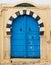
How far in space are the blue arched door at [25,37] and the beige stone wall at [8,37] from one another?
0.18m

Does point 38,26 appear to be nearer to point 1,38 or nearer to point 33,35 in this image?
point 33,35

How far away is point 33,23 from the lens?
1503 cm

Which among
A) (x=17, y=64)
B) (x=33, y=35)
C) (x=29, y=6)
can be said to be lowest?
(x=17, y=64)

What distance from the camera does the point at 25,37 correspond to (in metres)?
15.0

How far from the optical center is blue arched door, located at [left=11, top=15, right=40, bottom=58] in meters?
15.0

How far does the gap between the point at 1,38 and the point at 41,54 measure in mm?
1409

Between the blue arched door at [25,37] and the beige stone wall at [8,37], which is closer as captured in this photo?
the beige stone wall at [8,37]

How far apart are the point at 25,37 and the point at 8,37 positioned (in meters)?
0.56

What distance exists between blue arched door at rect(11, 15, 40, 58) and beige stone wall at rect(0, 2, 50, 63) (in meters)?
0.18

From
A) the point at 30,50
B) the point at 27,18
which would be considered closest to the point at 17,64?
the point at 30,50

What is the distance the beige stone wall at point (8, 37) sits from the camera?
1491 cm

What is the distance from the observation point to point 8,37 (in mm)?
14922

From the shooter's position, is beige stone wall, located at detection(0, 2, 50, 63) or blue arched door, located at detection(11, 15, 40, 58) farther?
blue arched door, located at detection(11, 15, 40, 58)

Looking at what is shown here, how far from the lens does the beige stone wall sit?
1491 cm
